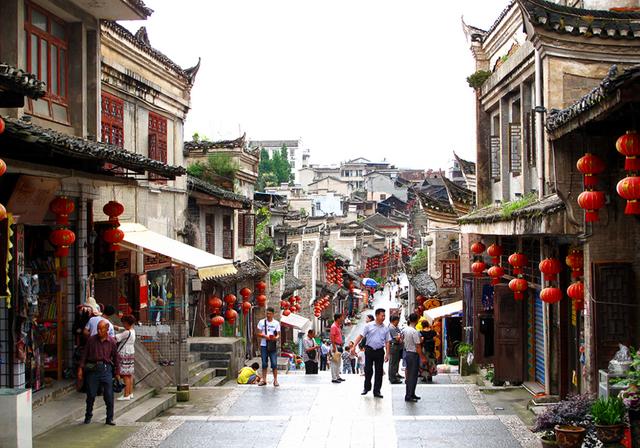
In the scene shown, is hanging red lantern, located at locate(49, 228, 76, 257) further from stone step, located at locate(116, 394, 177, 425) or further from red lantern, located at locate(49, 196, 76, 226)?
stone step, located at locate(116, 394, 177, 425)

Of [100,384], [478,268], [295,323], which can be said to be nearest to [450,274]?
[478,268]

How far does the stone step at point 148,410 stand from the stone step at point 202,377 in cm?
280

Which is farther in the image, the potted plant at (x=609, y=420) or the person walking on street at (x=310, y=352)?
the person walking on street at (x=310, y=352)

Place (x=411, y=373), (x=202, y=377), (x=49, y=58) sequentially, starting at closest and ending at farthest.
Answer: (x=49, y=58)
(x=411, y=373)
(x=202, y=377)

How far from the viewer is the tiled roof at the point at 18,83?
28.9 ft

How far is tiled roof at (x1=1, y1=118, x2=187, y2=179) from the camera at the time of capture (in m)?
10.6

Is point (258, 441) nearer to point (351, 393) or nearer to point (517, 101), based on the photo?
point (351, 393)

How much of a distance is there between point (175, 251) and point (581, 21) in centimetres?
1002

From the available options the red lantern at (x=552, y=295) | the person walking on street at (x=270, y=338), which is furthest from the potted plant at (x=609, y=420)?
the person walking on street at (x=270, y=338)

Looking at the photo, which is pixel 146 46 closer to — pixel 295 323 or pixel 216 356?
pixel 216 356

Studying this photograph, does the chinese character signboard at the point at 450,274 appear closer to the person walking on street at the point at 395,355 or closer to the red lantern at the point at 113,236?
the person walking on street at the point at 395,355

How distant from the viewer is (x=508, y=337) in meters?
18.6

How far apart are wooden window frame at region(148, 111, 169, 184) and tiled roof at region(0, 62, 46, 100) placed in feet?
44.0

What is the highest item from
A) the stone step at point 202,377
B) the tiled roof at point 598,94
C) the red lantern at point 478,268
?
the tiled roof at point 598,94
